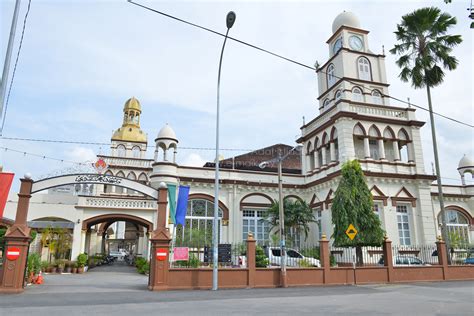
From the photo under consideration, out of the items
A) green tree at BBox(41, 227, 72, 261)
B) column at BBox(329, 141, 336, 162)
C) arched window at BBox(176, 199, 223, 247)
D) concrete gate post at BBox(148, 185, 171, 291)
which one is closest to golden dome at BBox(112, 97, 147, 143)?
green tree at BBox(41, 227, 72, 261)

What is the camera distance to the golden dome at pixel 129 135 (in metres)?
40.9

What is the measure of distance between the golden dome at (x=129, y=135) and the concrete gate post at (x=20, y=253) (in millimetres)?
27239

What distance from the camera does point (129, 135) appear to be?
4128 centimetres

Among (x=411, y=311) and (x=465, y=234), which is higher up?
(x=465, y=234)

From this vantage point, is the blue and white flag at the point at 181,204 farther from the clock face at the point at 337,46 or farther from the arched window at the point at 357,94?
the clock face at the point at 337,46

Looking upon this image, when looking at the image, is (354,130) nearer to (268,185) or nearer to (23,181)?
(268,185)

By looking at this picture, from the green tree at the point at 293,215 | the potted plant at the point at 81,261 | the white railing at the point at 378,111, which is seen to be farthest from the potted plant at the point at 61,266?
the white railing at the point at 378,111

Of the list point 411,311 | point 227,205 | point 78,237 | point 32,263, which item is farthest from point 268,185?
point 411,311

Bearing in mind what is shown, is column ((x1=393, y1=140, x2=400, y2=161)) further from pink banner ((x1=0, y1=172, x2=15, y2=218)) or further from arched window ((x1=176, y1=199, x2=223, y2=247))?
pink banner ((x1=0, y1=172, x2=15, y2=218))

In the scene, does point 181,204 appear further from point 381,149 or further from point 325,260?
point 381,149

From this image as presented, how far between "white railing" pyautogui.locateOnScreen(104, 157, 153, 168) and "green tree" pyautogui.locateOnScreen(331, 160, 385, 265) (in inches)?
900

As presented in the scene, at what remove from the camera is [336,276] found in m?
16.4

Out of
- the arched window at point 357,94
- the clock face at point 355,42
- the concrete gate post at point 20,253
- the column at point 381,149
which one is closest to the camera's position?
the concrete gate post at point 20,253

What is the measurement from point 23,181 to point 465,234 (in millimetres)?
29123
